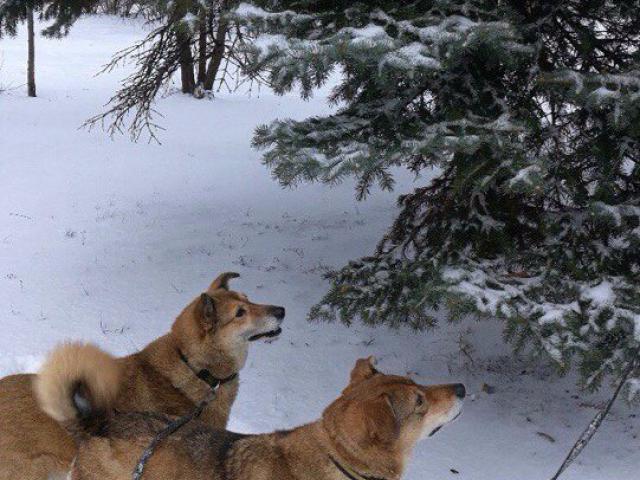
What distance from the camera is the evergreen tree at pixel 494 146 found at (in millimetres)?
4535

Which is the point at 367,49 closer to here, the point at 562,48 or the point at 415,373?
the point at 562,48

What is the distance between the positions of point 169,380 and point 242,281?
405cm

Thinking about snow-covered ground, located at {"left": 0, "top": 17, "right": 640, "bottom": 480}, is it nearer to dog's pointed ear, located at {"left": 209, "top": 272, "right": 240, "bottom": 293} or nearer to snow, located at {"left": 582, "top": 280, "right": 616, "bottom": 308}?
dog's pointed ear, located at {"left": 209, "top": 272, "right": 240, "bottom": 293}

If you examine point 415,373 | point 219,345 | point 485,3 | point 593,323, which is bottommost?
point 415,373

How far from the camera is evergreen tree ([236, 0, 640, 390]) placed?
4535mm

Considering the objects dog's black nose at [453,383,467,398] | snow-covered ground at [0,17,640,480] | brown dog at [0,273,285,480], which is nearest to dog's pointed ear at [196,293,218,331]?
Result: brown dog at [0,273,285,480]

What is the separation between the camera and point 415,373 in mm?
6688

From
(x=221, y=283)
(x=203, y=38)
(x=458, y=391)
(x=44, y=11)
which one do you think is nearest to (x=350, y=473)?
(x=458, y=391)

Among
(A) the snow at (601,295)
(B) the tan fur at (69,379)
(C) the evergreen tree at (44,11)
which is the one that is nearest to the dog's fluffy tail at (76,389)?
(B) the tan fur at (69,379)

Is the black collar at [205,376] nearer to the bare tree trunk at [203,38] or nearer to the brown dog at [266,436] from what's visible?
the brown dog at [266,436]

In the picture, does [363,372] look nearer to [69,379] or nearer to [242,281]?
[69,379]

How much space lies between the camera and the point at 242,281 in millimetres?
8523

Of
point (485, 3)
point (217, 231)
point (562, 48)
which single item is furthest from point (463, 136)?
point (217, 231)

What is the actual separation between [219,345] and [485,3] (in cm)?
304
